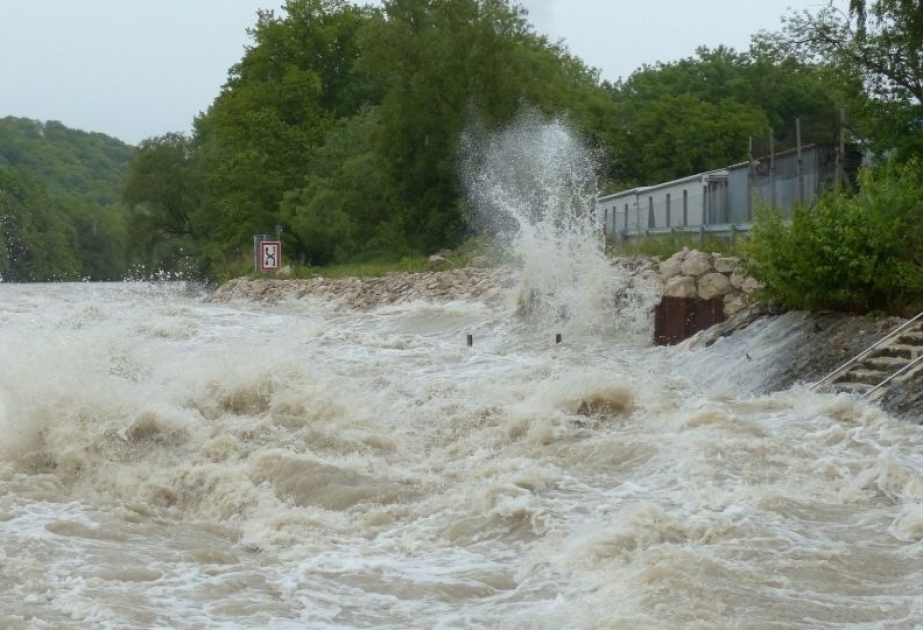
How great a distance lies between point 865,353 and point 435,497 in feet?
21.8

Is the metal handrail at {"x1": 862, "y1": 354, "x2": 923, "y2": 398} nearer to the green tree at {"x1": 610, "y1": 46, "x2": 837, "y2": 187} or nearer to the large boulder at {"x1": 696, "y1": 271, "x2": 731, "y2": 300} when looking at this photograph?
the large boulder at {"x1": 696, "y1": 271, "x2": 731, "y2": 300}

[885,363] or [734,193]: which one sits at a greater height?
[734,193]

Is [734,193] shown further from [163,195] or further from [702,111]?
[163,195]

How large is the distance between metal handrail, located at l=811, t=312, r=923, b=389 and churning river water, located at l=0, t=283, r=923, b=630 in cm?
46

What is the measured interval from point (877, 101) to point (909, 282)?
24.6 feet

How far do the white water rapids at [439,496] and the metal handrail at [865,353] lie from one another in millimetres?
377

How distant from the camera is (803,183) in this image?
26266mm

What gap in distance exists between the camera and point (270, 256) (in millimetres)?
53625

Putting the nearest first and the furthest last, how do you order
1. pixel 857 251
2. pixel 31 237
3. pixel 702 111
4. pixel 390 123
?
1. pixel 857 251
2. pixel 390 123
3. pixel 702 111
4. pixel 31 237

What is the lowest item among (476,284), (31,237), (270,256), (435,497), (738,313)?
(435,497)

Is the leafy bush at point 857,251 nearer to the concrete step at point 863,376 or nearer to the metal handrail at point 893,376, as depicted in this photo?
the concrete step at point 863,376

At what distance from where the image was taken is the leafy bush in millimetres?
16375

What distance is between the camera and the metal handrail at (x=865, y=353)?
1477 centimetres

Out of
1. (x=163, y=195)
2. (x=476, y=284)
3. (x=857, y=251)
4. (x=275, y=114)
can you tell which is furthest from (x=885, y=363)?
(x=163, y=195)
